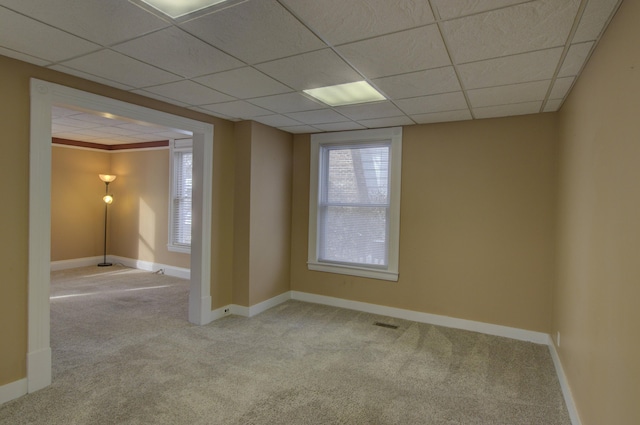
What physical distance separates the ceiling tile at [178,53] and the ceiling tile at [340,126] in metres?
1.91

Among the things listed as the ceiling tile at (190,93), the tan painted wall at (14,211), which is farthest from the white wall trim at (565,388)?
the tan painted wall at (14,211)

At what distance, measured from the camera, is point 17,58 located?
7.83ft

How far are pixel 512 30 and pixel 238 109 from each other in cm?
255

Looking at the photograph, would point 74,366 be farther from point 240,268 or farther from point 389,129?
point 389,129

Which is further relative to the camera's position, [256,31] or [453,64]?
[453,64]

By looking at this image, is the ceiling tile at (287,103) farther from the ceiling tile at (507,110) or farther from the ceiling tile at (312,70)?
the ceiling tile at (507,110)

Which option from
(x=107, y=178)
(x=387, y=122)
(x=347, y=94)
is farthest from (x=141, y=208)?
(x=347, y=94)

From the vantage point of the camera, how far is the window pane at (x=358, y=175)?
175 inches

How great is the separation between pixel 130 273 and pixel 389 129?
205 inches

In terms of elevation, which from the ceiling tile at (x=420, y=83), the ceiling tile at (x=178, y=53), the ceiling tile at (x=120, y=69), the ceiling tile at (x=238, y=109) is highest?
the ceiling tile at (x=238, y=109)

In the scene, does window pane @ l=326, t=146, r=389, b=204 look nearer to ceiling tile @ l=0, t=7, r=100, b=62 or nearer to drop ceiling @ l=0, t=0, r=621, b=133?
drop ceiling @ l=0, t=0, r=621, b=133

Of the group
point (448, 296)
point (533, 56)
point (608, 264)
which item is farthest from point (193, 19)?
point (448, 296)

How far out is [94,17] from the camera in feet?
5.92

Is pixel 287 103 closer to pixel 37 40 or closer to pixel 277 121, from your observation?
pixel 277 121
